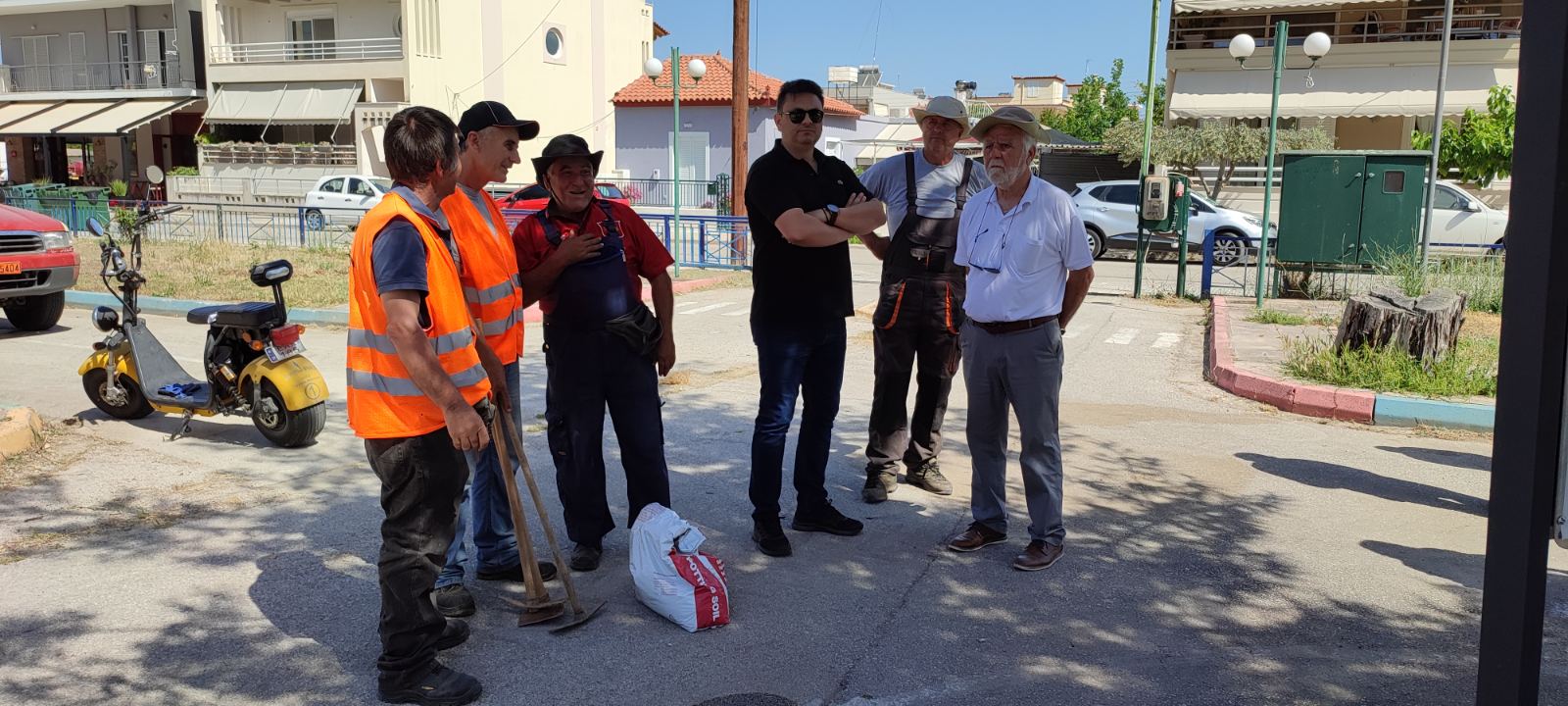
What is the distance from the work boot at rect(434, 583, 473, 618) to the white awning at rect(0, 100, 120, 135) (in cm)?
4005

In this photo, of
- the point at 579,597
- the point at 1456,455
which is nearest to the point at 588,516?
the point at 579,597

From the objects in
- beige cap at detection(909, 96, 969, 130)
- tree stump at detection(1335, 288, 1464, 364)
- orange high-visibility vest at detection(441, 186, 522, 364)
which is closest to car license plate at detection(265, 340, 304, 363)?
orange high-visibility vest at detection(441, 186, 522, 364)

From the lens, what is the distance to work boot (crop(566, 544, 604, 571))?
4.66 meters

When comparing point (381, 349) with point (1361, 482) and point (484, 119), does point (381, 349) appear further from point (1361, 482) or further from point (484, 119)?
point (1361, 482)

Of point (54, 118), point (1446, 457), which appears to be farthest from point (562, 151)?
point (54, 118)

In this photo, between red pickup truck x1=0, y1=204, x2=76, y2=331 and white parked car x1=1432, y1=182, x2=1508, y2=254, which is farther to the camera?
white parked car x1=1432, y1=182, x2=1508, y2=254

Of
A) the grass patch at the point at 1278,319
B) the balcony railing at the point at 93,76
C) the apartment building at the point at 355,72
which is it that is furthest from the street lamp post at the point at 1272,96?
the balcony railing at the point at 93,76

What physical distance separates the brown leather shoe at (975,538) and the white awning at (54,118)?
4055 centimetres

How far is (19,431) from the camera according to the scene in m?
6.34

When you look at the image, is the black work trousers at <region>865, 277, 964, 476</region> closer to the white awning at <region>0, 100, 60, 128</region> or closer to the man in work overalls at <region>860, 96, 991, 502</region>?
the man in work overalls at <region>860, 96, 991, 502</region>

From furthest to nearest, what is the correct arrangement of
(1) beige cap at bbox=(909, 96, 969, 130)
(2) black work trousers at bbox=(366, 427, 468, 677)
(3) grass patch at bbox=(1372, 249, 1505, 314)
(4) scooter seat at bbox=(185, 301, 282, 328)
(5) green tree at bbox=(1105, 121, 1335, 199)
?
(5) green tree at bbox=(1105, 121, 1335, 199) → (3) grass patch at bbox=(1372, 249, 1505, 314) → (4) scooter seat at bbox=(185, 301, 282, 328) → (1) beige cap at bbox=(909, 96, 969, 130) → (2) black work trousers at bbox=(366, 427, 468, 677)

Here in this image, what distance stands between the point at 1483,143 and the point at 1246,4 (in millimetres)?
7949

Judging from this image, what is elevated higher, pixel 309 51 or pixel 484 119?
pixel 309 51

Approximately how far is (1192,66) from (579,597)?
31.2 metres
